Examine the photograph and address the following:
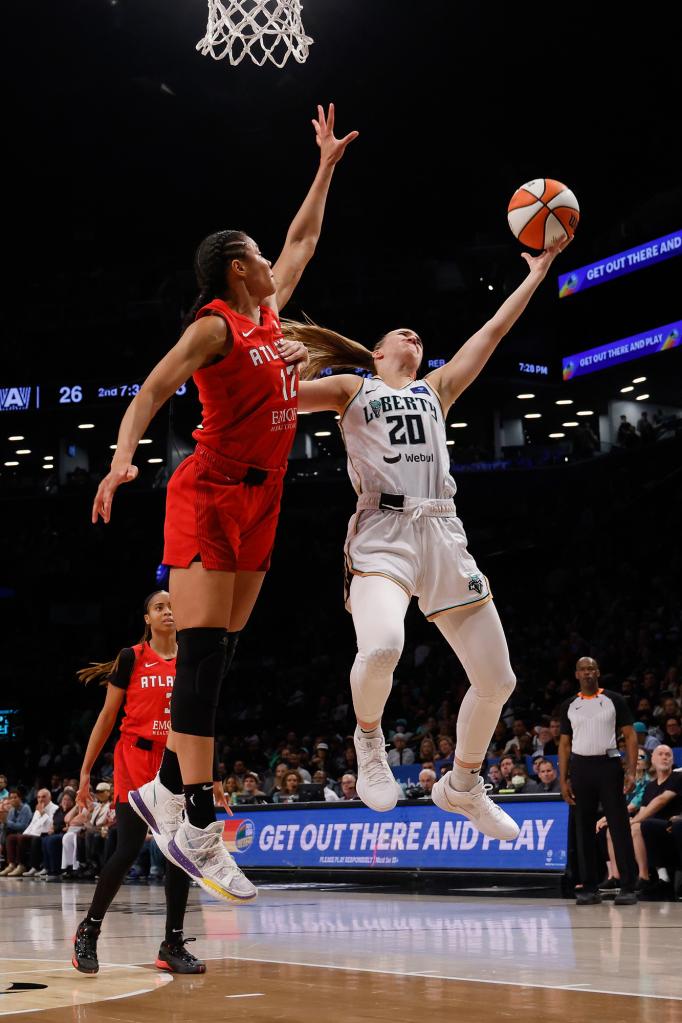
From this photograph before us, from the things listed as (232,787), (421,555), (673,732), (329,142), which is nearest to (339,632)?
(232,787)

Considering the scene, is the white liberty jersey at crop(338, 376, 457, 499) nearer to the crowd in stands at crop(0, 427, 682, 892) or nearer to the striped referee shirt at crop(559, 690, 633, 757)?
the striped referee shirt at crop(559, 690, 633, 757)

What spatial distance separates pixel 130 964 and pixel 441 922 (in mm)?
3283

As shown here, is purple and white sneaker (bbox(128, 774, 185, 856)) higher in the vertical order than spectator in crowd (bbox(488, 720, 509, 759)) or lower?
lower

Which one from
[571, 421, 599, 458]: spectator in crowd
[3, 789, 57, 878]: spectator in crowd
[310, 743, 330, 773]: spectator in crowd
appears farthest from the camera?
[571, 421, 599, 458]: spectator in crowd

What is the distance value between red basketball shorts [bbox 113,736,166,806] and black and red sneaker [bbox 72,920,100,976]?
1097mm

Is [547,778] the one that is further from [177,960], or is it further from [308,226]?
[308,226]

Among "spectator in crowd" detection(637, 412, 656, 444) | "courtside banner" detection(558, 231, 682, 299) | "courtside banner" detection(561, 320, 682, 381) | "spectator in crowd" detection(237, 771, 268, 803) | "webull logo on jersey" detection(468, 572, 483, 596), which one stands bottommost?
"spectator in crowd" detection(237, 771, 268, 803)

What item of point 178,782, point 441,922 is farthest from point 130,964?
point 441,922

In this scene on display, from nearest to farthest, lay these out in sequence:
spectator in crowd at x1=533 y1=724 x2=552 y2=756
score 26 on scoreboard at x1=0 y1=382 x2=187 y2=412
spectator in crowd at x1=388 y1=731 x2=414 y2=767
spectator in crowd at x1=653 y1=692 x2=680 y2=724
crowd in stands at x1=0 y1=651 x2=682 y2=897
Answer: crowd in stands at x1=0 y1=651 x2=682 y2=897, spectator in crowd at x1=653 y1=692 x2=680 y2=724, spectator in crowd at x1=533 y1=724 x2=552 y2=756, spectator in crowd at x1=388 y1=731 x2=414 y2=767, score 26 on scoreboard at x1=0 y1=382 x2=187 y2=412

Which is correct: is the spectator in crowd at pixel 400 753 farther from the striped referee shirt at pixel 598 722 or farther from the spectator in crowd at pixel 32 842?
the striped referee shirt at pixel 598 722

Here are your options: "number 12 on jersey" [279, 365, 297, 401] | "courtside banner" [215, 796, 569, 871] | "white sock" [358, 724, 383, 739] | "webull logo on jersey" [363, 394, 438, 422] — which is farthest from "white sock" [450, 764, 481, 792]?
"courtside banner" [215, 796, 569, 871]

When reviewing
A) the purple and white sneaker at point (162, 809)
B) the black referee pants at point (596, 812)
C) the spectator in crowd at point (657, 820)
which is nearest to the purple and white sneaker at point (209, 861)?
the purple and white sneaker at point (162, 809)

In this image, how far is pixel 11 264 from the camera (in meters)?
33.2

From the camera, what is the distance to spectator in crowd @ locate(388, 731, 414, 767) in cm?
1723
